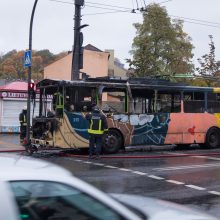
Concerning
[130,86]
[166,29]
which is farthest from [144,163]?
[166,29]

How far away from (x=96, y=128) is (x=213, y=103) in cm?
656

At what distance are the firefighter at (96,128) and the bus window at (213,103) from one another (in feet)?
19.5

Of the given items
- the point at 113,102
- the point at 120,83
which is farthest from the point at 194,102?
the point at 113,102

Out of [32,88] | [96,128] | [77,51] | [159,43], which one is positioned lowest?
[96,128]

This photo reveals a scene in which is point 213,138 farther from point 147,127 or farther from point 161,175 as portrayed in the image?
point 161,175

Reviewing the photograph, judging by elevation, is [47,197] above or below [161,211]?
above

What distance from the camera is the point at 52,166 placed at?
13.0 feet

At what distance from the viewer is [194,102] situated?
844 inches

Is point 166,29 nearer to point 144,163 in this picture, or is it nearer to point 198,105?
point 198,105

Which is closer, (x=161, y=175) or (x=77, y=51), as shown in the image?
(x=161, y=175)

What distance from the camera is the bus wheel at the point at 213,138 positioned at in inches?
852

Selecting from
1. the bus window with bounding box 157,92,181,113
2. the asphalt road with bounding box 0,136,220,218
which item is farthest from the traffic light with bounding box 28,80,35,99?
the bus window with bounding box 157,92,181,113

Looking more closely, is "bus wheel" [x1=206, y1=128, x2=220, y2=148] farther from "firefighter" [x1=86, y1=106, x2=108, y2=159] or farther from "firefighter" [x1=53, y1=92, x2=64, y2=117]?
"firefighter" [x1=53, y1=92, x2=64, y2=117]

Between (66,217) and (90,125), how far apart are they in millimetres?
14160
